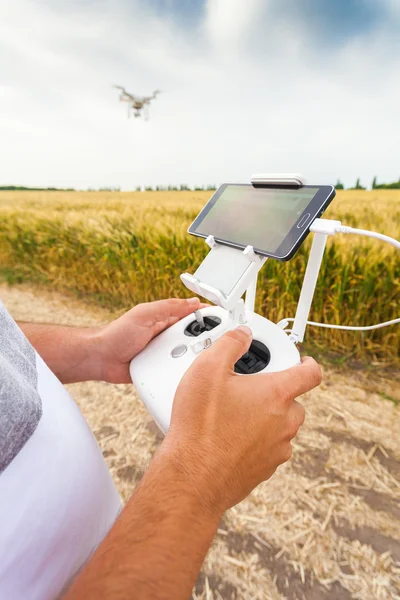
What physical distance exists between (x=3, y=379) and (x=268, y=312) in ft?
7.87

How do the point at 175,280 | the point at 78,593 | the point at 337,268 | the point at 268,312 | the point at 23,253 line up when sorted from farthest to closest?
the point at 23,253
the point at 175,280
the point at 268,312
the point at 337,268
the point at 78,593

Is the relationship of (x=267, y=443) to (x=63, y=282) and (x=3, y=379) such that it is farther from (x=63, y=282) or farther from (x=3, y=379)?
(x=63, y=282)

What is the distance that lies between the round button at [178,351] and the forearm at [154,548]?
380 millimetres

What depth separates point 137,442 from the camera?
1919mm

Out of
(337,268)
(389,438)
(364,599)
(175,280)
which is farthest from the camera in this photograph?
(175,280)

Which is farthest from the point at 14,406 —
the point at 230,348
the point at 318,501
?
the point at 318,501

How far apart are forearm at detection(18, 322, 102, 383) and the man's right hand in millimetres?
508

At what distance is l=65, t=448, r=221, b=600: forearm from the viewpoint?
40 cm

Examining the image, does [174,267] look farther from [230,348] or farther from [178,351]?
[230,348]

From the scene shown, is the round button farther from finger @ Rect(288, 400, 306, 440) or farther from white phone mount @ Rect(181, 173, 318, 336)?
finger @ Rect(288, 400, 306, 440)

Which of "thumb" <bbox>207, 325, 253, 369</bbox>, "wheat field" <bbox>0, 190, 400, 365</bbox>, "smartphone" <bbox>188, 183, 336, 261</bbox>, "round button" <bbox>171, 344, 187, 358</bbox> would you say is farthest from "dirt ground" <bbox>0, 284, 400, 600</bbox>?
"smartphone" <bbox>188, 183, 336, 261</bbox>

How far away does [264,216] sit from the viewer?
0.81 m

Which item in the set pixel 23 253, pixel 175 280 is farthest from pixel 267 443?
pixel 23 253

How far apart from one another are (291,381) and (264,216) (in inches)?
15.9
